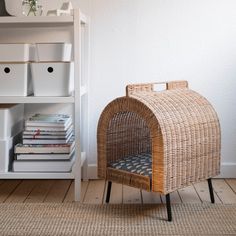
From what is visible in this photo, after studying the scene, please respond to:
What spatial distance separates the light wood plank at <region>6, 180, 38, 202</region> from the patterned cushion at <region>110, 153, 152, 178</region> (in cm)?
54

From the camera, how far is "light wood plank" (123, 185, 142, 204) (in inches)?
87.5

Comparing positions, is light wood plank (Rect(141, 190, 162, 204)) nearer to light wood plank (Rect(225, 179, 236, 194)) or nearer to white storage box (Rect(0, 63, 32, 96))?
light wood plank (Rect(225, 179, 236, 194))

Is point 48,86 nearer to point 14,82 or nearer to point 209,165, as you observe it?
point 14,82

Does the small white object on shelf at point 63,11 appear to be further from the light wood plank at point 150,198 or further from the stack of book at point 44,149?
the light wood plank at point 150,198

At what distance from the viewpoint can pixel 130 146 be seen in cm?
225

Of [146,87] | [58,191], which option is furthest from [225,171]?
[58,191]

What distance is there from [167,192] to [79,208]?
18.5 inches

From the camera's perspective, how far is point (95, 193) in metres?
2.35

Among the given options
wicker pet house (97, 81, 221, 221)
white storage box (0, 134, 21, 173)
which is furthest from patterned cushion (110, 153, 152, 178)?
white storage box (0, 134, 21, 173)

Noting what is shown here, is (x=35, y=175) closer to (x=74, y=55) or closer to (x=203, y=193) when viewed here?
(x=74, y=55)

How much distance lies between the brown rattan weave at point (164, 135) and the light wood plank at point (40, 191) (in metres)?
0.40

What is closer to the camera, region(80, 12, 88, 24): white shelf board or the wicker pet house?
the wicker pet house

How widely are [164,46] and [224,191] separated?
0.88m

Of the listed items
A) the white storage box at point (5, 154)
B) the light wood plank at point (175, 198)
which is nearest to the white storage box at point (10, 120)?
the white storage box at point (5, 154)
